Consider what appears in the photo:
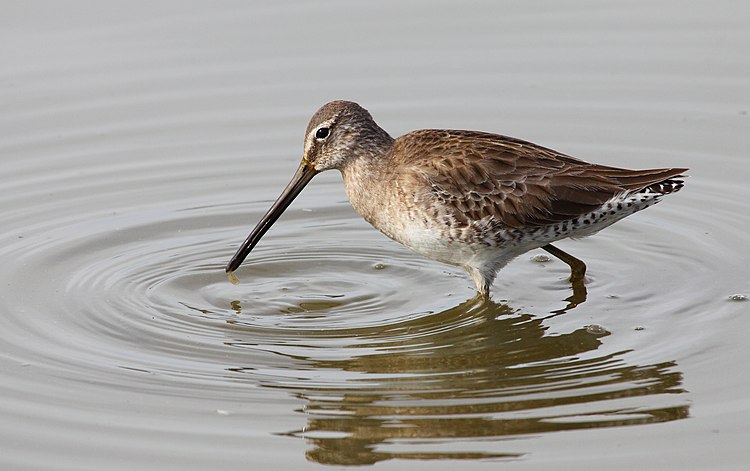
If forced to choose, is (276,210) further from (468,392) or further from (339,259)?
(468,392)

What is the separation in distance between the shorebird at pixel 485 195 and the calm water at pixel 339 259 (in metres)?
0.46

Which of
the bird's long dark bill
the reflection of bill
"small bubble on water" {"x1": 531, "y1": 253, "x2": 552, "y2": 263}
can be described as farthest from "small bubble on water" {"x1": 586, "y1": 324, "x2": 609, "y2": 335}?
the bird's long dark bill

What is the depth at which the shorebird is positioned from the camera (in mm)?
8477

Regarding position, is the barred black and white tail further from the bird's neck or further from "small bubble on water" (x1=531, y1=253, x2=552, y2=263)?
the bird's neck

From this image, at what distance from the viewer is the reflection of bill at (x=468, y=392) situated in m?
6.68

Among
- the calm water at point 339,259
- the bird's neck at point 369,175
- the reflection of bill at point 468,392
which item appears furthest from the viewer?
the bird's neck at point 369,175

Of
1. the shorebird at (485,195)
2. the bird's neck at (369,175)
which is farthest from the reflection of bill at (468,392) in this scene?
the bird's neck at (369,175)

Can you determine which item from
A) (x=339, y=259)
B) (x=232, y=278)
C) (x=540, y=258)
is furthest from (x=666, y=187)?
(x=232, y=278)

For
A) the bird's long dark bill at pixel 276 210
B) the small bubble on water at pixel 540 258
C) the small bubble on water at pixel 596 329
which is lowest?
the small bubble on water at pixel 596 329

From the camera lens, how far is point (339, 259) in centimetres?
960

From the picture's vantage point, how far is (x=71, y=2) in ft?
44.4

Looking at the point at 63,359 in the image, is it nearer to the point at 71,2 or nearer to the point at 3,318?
the point at 3,318

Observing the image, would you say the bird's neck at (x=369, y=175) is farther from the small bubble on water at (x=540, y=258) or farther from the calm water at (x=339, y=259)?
the small bubble on water at (x=540, y=258)

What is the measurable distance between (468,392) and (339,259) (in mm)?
2572
